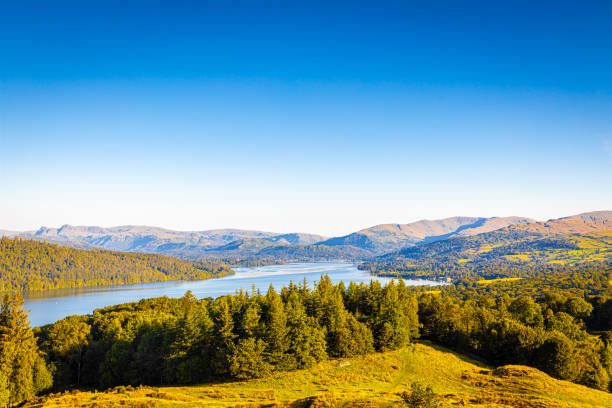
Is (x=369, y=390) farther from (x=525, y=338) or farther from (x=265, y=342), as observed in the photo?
(x=525, y=338)

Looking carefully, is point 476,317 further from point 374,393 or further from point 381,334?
point 374,393

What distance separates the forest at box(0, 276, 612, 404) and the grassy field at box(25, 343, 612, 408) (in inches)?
156

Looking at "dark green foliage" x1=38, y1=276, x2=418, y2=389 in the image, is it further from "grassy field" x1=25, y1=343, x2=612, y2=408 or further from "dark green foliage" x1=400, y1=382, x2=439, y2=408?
"dark green foliage" x1=400, y1=382, x2=439, y2=408

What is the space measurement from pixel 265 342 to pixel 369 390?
17617mm

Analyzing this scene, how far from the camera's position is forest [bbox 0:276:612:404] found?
163 feet

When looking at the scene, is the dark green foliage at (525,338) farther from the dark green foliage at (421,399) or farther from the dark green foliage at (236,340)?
the dark green foliage at (421,399)

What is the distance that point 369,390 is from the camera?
4053 cm

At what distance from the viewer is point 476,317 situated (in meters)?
72.7

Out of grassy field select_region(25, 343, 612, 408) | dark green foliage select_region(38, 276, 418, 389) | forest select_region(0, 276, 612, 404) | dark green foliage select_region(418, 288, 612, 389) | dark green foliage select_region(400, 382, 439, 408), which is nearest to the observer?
dark green foliage select_region(400, 382, 439, 408)

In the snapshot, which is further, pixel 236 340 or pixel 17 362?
pixel 236 340

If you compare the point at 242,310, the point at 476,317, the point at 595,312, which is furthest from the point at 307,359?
the point at 595,312

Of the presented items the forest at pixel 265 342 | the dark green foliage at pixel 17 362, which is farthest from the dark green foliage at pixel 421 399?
the dark green foliage at pixel 17 362

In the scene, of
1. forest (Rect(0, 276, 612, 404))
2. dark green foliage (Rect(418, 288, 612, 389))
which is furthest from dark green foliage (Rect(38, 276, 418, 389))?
dark green foliage (Rect(418, 288, 612, 389))

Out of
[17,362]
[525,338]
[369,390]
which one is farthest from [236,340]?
[525,338]
